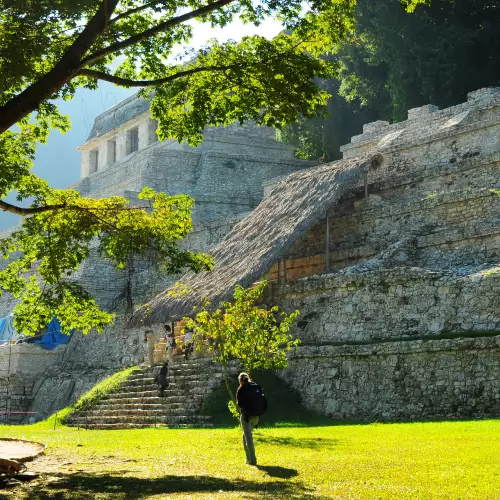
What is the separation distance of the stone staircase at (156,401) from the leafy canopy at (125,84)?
4.61 metres

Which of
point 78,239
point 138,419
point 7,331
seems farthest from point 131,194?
point 78,239

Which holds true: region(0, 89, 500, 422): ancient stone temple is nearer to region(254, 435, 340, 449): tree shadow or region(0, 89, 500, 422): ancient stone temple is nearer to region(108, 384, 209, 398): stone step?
region(108, 384, 209, 398): stone step

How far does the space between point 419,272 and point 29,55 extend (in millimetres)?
9048

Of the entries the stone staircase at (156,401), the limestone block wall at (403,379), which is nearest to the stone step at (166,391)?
the stone staircase at (156,401)

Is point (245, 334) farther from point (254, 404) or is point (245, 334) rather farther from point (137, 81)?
point (137, 81)

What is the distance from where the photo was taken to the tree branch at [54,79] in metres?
9.20

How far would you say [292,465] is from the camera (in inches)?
391

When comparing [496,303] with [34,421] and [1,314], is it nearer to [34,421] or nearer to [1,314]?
[34,421]

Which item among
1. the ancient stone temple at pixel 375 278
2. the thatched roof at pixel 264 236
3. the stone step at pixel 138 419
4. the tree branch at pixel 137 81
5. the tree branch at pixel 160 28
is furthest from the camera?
the thatched roof at pixel 264 236

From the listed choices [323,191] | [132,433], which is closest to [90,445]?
[132,433]

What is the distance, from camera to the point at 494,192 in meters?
19.2

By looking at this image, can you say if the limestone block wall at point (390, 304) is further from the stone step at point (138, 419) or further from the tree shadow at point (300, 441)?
the tree shadow at point (300, 441)

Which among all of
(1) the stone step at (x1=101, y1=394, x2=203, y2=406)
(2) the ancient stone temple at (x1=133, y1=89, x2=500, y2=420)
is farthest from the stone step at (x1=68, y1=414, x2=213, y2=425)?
(2) the ancient stone temple at (x1=133, y1=89, x2=500, y2=420)

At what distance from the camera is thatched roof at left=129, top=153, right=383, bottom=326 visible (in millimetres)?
18953
